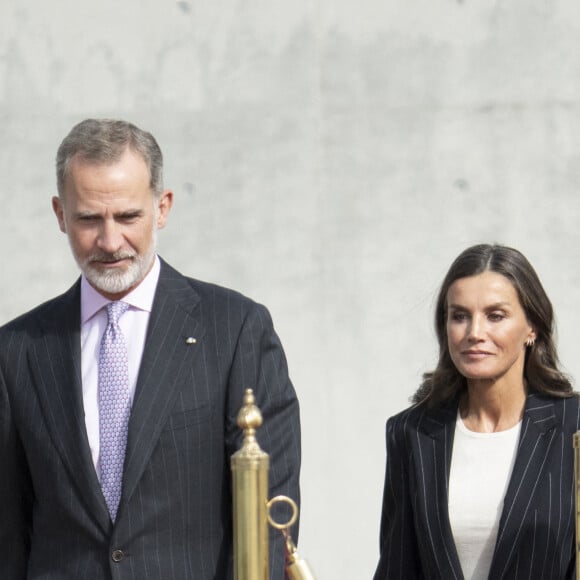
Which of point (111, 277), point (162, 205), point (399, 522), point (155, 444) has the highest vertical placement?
point (162, 205)

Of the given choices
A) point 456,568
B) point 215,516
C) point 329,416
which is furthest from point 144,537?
point 329,416

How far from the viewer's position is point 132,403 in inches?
148

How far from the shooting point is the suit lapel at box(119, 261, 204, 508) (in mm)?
3713

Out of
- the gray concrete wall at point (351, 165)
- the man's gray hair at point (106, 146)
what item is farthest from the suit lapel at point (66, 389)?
the gray concrete wall at point (351, 165)

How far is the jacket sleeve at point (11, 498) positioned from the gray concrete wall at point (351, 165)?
249cm

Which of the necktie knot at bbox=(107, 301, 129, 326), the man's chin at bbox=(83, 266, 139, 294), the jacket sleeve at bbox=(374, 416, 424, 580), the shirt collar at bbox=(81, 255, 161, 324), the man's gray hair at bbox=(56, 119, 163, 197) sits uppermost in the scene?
the man's gray hair at bbox=(56, 119, 163, 197)

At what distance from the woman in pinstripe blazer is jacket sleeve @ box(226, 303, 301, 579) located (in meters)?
0.38

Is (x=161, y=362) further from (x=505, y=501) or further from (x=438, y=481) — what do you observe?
(x=505, y=501)

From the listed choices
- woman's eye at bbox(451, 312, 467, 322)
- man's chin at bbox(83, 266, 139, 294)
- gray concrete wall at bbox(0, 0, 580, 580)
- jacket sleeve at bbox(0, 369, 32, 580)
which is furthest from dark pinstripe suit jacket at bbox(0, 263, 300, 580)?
gray concrete wall at bbox(0, 0, 580, 580)

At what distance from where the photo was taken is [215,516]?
3768 millimetres

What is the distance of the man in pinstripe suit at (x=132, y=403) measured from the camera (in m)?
3.73

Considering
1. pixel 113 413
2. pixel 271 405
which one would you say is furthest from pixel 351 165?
pixel 113 413

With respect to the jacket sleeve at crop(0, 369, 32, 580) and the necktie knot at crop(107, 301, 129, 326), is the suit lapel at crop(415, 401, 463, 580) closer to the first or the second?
the necktie knot at crop(107, 301, 129, 326)

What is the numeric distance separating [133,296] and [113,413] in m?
0.28
